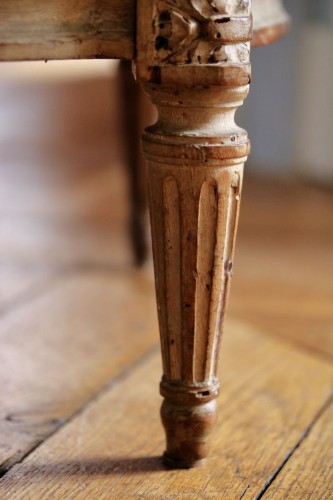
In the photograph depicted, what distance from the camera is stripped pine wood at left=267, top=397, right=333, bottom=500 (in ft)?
2.23

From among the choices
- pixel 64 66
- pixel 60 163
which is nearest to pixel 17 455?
pixel 60 163

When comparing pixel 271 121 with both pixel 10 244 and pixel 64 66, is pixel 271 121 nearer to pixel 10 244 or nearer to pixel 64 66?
pixel 64 66

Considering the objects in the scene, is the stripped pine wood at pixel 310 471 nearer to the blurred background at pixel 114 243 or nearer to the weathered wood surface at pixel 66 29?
the blurred background at pixel 114 243

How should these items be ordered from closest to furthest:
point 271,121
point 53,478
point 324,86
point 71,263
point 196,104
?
point 196,104, point 53,478, point 71,263, point 324,86, point 271,121

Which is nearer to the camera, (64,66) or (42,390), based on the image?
(42,390)

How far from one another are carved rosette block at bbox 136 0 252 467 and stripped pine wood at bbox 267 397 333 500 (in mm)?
92

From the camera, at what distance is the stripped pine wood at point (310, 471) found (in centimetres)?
68

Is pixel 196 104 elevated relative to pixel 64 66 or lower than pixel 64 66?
elevated

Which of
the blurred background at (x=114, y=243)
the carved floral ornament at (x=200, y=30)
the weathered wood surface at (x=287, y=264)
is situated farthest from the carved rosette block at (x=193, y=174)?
the weathered wood surface at (x=287, y=264)

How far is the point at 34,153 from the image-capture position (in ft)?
6.12

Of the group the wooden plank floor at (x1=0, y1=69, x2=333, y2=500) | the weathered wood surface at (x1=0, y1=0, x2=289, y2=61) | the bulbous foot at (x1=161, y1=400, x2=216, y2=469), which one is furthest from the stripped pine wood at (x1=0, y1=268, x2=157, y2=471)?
the weathered wood surface at (x1=0, y1=0, x2=289, y2=61)

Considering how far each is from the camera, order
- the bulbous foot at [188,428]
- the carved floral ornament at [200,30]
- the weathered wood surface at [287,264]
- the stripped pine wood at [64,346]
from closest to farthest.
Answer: the carved floral ornament at [200,30] → the bulbous foot at [188,428] → the stripped pine wood at [64,346] → the weathered wood surface at [287,264]

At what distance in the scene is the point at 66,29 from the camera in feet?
1.82

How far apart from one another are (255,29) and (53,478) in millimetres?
404
